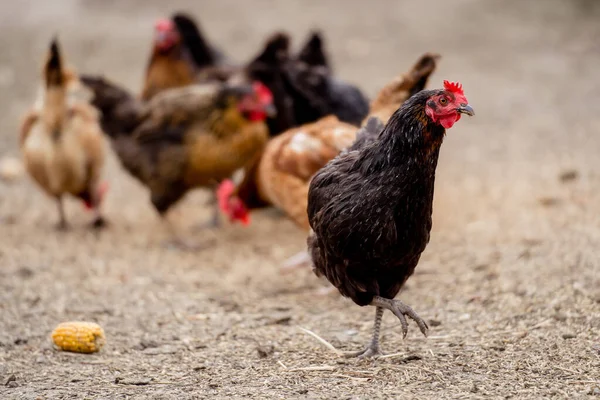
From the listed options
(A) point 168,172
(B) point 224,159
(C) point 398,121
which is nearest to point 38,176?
(A) point 168,172

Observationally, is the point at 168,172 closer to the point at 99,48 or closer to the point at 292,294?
the point at 292,294

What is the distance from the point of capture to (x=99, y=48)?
1115 cm

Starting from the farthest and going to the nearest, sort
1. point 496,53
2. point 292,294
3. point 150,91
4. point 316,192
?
1. point 496,53
2. point 150,91
3. point 292,294
4. point 316,192

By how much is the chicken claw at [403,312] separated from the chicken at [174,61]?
4284 millimetres

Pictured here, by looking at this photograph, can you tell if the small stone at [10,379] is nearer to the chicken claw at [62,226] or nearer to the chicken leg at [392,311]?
the chicken leg at [392,311]

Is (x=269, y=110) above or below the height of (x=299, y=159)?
above

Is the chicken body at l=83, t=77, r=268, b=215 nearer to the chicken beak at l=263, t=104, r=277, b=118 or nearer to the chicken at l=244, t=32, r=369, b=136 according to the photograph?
the chicken beak at l=263, t=104, r=277, b=118

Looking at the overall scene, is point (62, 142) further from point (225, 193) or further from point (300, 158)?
point (300, 158)

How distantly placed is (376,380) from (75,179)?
415 cm

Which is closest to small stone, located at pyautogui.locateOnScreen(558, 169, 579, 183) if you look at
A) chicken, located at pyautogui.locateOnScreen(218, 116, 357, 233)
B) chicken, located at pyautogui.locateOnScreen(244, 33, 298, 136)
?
chicken, located at pyautogui.locateOnScreen(244, 33, 298, 136)

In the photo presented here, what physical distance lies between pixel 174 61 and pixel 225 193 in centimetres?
193

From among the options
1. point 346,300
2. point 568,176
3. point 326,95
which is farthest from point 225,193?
point 568,176

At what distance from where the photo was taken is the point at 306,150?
4.89 m

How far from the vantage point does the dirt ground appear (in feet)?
10.6
